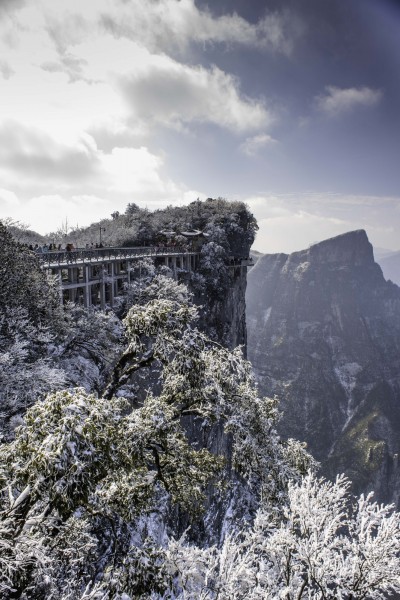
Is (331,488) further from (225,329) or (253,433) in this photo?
(225,329)

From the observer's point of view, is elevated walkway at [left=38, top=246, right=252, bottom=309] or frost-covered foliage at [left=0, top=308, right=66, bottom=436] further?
elevated walkway at [left=38, top=246, right=252, bottom=309]

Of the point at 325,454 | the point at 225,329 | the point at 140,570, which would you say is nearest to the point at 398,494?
the point at 325,454

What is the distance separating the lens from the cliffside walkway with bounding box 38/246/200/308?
101 ft

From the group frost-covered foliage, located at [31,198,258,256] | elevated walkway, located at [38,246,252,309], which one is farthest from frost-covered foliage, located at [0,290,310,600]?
frost-covered foliage, located at [31,198,258,256]

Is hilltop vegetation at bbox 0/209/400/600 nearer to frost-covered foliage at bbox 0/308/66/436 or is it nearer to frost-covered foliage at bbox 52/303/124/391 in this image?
frost-covered foliage at bbox 0/308/66/436

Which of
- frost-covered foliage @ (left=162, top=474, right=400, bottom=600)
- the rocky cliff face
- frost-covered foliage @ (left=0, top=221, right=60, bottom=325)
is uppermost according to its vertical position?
frost-covered foliage @ (left=0, top=221, right=60, bottom=325)

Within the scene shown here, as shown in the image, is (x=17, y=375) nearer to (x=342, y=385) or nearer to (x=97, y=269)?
(x=97, y=269)

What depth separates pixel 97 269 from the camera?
130 ft

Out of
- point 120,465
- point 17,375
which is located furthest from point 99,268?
point 120,465

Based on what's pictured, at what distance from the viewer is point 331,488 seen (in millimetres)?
11188

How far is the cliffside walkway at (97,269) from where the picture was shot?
30922 millimetres

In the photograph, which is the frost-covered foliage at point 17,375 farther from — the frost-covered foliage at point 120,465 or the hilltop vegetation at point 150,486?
the frost-covered foliage at point 120,465

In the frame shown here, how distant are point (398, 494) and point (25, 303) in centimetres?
13041

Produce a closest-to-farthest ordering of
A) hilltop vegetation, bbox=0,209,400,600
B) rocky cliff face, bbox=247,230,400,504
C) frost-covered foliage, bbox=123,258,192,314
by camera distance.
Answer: hilltop vegetation, bbox=0,209,400,600
frost-covered foliage, bbox=123,258,192,314
rocky cliff face, bbox=247,230,400,504
